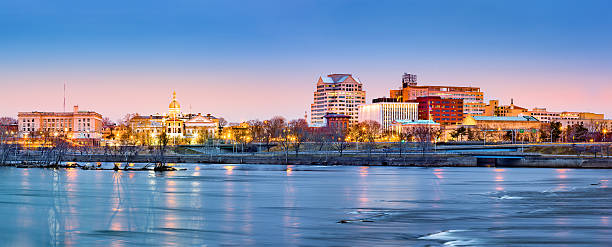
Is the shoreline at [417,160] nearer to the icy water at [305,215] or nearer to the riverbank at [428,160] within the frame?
the riverbank at [428,160]

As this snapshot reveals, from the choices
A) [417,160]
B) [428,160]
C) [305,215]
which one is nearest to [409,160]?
[417,160]

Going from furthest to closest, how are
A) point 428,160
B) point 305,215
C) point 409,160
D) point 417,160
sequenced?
point 409,160
point 417,160
point 428,160
point 305,215

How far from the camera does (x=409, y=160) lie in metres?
110

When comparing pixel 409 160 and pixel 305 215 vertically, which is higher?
pixel 409 160

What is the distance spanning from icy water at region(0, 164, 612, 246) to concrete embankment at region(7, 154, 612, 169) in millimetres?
44959

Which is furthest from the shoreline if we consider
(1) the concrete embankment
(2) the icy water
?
(2) the icy water

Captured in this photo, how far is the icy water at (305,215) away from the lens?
88.7ft

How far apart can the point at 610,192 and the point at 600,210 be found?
44.9 feet

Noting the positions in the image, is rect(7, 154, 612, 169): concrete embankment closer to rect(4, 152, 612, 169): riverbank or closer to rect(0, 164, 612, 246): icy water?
rect(4, 152, 612, 169): riverbank

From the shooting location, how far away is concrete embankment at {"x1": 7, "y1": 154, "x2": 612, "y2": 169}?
327 feet

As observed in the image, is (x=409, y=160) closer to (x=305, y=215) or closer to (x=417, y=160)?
(x=417, y=160)

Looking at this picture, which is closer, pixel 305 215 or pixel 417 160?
pixel 305 215

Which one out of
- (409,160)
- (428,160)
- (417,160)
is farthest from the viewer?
(409,160)

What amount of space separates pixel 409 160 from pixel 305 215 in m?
76.2
